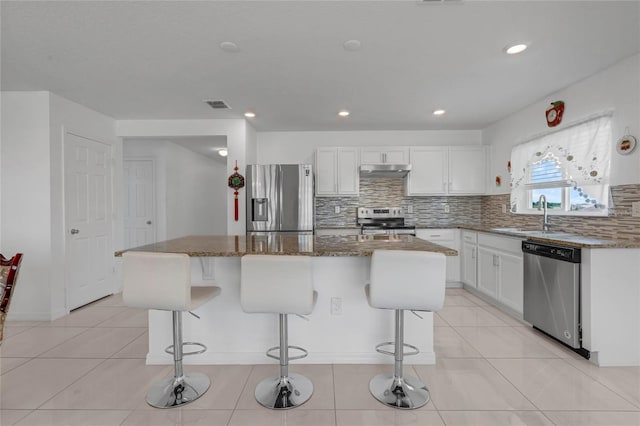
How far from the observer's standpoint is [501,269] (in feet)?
11.1

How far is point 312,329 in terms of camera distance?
7.70 ft

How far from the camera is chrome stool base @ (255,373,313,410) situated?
184 cm

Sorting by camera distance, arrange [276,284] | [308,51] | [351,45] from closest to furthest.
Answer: [276,284]
[351,45]
[308,51]

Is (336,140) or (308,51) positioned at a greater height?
(308,51)

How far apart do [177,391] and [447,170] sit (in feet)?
14.1

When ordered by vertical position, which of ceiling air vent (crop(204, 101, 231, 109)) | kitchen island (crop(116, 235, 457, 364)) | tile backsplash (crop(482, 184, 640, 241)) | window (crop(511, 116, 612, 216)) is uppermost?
ceiling air vent (crop(204, 101, 231, 109))

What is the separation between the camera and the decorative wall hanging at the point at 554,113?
3.23 meters

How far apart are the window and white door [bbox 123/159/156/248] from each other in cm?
554

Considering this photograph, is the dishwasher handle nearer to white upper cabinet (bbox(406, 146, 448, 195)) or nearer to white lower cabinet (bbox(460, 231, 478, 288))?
→ white lower cabinet (bbox(460, 231, 478, 288))

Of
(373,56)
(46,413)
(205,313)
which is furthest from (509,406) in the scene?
(46,413)

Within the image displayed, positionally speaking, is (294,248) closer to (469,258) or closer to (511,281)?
(511,281)

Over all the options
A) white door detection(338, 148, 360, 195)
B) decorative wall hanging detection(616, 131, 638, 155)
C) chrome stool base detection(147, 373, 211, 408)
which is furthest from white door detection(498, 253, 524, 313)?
chrome stool base detection(147, 373, 211, 408)

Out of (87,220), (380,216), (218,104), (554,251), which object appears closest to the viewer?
(554,251)

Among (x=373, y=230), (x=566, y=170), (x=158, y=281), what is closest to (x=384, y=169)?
(x=373, y=230)
